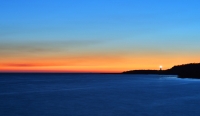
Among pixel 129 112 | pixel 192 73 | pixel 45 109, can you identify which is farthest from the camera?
pixel 192 73

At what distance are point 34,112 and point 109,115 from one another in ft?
21.5

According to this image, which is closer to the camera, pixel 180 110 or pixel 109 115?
pixel 109 115

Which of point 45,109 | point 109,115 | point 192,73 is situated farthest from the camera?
point 192,73

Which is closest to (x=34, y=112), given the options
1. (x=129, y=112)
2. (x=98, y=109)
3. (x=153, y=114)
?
(x=98, y=109)

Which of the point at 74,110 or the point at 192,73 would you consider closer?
the point at 74,110

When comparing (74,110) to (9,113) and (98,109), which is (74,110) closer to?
(98,109)

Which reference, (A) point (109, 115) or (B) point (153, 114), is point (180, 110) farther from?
(A) point (109, 115)

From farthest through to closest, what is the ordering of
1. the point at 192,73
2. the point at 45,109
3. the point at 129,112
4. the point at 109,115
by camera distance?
the point at 192,73 → the point at 45,109 → the point at 129,112 → the point at 109,115

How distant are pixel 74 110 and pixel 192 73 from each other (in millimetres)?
121035

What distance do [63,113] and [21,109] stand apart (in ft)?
16.0

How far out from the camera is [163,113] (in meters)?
24.8

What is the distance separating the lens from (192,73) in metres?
139

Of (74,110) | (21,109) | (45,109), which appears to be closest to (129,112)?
(74,110)

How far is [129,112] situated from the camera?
83.0 feet
